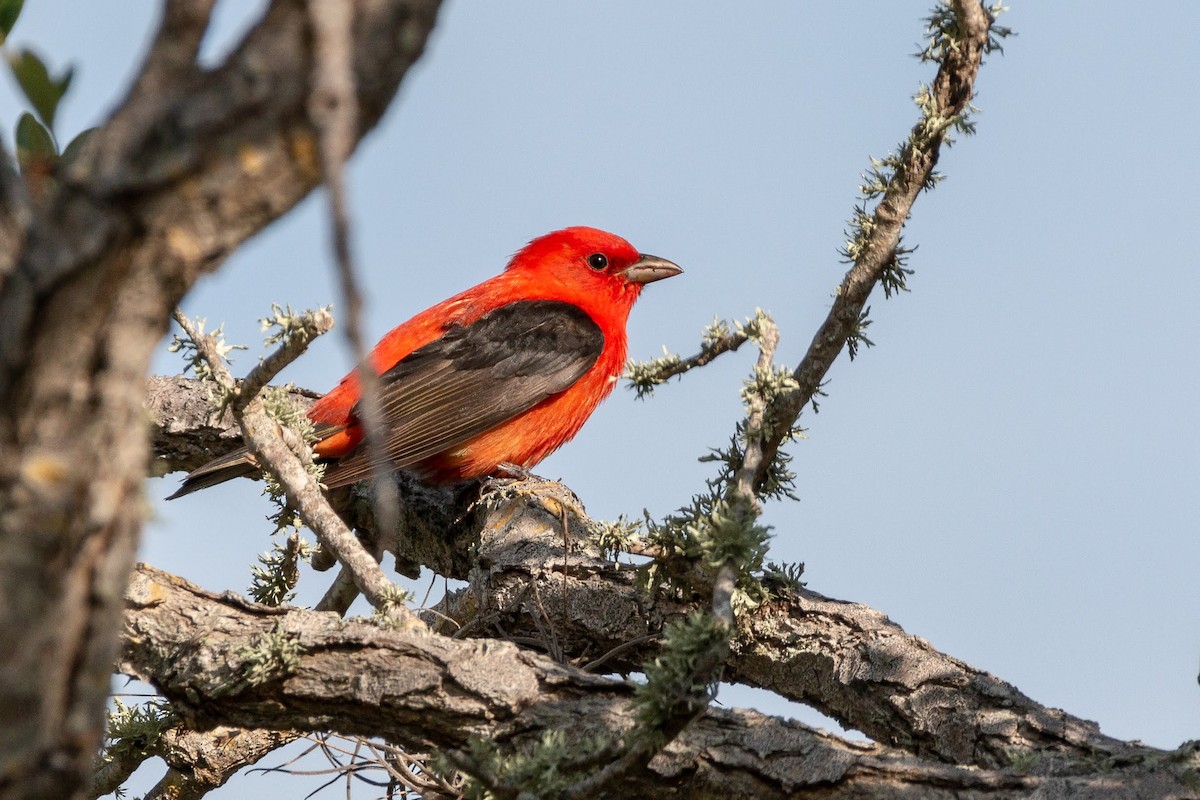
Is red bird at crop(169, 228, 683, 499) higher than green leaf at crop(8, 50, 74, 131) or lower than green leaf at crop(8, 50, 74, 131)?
higher

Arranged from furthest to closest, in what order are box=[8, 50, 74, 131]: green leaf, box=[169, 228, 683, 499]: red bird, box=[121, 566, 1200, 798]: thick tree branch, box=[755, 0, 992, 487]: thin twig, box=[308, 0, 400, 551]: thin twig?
box=[169, 228, 683, 499]: red bird
box=[755, 0, 992, 487]: thin twig
box=[121, 566, 1200, 798]: thick tree branch
box=[8, 50, 74, 131]: green leaf
box=[308, 0, 400, 551]: thin twig

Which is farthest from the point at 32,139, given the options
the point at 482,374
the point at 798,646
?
the point at 482,374

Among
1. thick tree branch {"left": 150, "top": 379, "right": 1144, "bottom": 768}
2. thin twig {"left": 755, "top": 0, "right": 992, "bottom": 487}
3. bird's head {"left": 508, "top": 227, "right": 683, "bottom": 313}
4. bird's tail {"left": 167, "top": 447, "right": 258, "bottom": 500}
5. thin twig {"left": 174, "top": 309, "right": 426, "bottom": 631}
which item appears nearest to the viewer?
thin twig {"left": 755, "top": 0, "right": 992, "bottom": 487}

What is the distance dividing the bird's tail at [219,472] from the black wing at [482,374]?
736mm

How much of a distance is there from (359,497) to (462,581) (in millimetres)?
731

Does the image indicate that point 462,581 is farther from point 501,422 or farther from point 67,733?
point 67,733

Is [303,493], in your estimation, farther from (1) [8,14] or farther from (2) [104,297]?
(2) [104,297]

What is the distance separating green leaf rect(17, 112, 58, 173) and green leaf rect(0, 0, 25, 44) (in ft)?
0.80

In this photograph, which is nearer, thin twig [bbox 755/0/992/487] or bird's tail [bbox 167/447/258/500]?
thin twig [bbox 755/0/992/487]

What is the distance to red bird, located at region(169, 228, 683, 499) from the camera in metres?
5.91

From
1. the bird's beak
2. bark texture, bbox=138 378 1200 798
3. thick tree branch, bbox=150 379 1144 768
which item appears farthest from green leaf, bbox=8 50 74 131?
the bird's beak

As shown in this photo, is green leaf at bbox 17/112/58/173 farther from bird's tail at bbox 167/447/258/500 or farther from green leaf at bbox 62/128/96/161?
bird's tail at bbox 167/447/258/500

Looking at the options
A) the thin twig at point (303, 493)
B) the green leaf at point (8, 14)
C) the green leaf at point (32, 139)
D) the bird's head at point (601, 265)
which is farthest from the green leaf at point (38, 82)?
the bird's head at point (601, 265)

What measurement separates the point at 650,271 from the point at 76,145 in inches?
194
